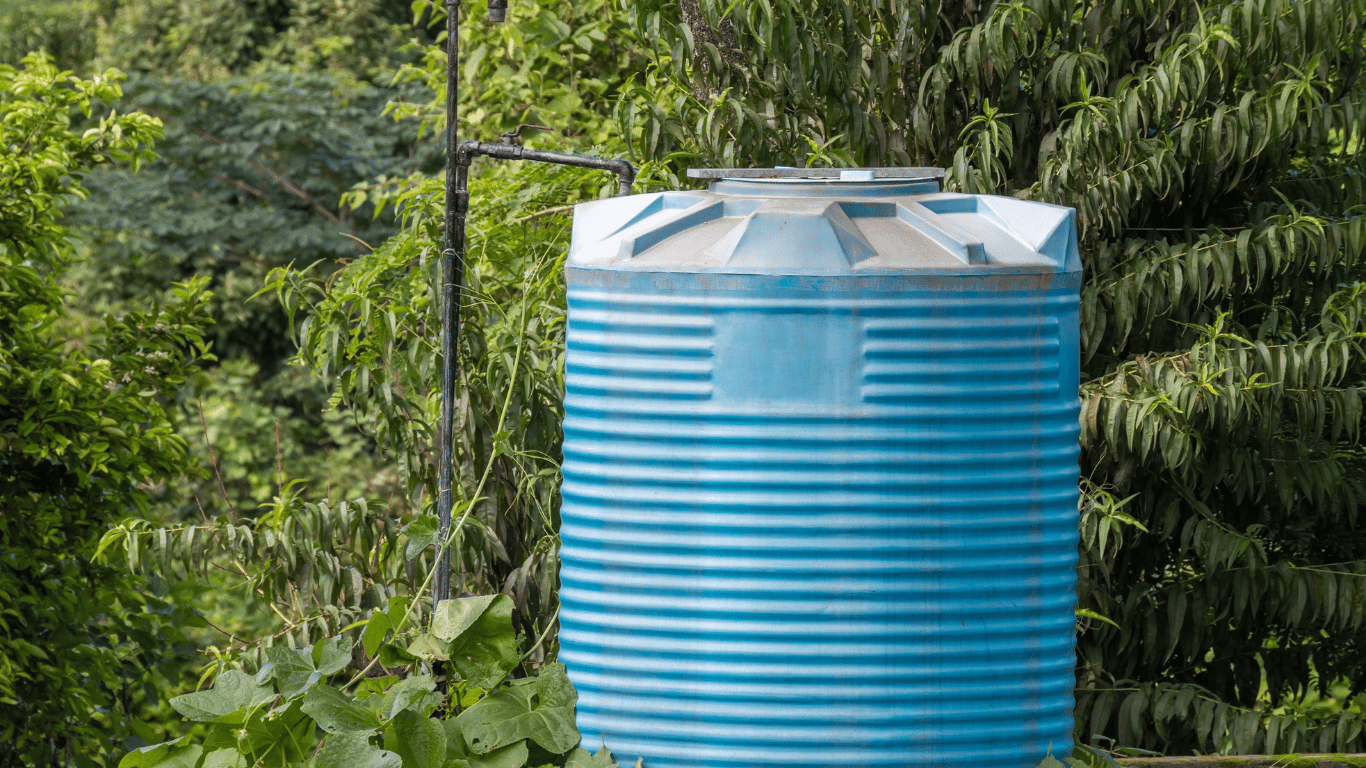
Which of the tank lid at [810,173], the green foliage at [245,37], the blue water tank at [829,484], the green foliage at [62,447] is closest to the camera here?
the blue water tank at [829,484]

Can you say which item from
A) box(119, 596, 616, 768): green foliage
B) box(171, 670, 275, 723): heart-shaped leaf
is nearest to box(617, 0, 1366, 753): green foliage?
box(119, 596, 616, 768): green foliage

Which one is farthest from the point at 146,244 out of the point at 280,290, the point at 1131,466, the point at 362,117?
the point at 1131,466

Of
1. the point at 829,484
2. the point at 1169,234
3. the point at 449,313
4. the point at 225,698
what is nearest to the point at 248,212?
the point at 449,313

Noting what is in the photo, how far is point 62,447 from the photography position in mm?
3840

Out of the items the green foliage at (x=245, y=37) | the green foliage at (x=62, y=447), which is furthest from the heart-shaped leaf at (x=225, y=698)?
the green foliage at (x=245, y=37)

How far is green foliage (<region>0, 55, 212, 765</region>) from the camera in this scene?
12.8ft

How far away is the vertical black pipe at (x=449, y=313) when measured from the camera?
2.96 metres

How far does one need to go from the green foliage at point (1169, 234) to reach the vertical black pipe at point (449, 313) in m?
0.62

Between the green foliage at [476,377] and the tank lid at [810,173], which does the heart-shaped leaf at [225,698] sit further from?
the tank lid at [810,173]

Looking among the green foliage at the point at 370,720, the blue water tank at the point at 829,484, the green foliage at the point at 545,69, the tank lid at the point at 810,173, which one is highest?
the green foliage at the point at 545,69

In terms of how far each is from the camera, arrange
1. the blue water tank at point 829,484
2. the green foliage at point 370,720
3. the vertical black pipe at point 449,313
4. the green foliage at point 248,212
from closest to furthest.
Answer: the blue water tank at point 829,484
the green foliage at point 370,720
the vertical black pipe at point 449,313
the green foliage at point 248,212

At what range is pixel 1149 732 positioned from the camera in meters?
3.73

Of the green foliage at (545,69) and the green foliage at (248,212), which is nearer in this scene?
the green foliage at (545,69)

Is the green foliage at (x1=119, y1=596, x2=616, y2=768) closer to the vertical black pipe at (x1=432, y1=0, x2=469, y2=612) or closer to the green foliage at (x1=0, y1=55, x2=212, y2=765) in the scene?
the vertical black pipe at (x1=432, y1=0, x2=469, y2=612)
